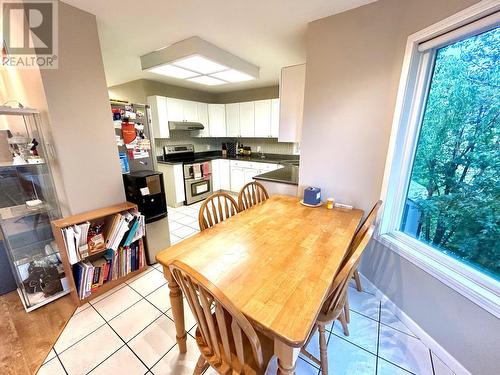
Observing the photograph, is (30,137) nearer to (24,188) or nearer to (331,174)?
(24,188)

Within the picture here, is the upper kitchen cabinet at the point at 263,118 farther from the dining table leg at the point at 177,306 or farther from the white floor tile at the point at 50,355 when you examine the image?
the white floor tile at the point at 50,355

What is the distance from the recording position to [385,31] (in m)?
1.54

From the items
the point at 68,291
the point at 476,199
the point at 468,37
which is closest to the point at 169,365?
the point at 68,291

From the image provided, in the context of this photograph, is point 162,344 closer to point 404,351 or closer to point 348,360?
point 348,360

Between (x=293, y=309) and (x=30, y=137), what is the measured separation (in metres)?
2.54

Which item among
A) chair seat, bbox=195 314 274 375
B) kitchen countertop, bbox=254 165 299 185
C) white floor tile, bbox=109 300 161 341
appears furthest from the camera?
kitchen countertop, bbox=254 165 299 185

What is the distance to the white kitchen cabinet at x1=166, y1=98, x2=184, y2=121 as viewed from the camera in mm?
3910

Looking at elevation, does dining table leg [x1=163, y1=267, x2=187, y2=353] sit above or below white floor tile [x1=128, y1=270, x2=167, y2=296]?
above

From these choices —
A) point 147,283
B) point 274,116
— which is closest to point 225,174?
point 274,116

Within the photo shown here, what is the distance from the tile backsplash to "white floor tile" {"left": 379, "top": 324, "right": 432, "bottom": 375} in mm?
3597

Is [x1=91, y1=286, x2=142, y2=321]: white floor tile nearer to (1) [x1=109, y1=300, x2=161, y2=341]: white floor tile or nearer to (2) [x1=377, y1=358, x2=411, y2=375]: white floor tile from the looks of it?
(1) [x1=109, y1=300, x2=161, y2=341]: white floor tile

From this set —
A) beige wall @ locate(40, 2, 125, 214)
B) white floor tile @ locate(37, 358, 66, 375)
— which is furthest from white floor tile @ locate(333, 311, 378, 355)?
beige wall @ locate(40, 2, 125, 214)

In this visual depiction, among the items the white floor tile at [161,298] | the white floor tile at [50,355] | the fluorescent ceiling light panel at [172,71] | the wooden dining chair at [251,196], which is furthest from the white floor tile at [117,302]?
the fluorescent ceiling light panel at [172,71]

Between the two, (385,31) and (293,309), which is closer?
(293,309)
